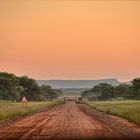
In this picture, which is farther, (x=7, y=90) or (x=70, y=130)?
(x=7, y=90)

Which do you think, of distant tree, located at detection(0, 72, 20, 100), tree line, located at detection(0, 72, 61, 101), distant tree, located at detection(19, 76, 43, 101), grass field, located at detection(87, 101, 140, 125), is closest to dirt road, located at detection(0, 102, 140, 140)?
grass field, located at detection(87, 101, 140, 125)

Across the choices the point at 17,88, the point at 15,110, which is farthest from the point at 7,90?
the point at 15,110

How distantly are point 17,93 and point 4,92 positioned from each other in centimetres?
596

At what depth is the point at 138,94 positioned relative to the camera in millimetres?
181500

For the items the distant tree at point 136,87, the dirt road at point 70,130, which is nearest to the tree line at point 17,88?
the distant tree at point 136,87

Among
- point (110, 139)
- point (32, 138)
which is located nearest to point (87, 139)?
point (110, 139)

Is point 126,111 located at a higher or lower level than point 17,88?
lower

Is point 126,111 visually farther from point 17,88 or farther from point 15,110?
point 17,88

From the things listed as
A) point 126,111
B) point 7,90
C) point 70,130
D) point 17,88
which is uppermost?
point 17,88

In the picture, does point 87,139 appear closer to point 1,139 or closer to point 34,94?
point 1,139

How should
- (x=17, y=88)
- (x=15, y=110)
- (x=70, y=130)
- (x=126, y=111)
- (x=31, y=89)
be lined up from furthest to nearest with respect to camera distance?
(x=31, y=89) → (x=17, y=88) → (x=15, y=110) → (x=126, y=111) → (x=70, y=130)

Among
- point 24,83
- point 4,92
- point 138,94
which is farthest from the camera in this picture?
point 24,83

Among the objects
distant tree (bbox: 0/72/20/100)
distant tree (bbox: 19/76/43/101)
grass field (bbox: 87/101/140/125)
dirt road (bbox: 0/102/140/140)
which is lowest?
dirt road (bbox: 0/102/140/140)

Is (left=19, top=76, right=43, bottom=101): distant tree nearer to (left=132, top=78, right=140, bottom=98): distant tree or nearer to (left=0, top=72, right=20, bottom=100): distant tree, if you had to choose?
(left=0, top=72, right=20, bottom=100): distant tree
